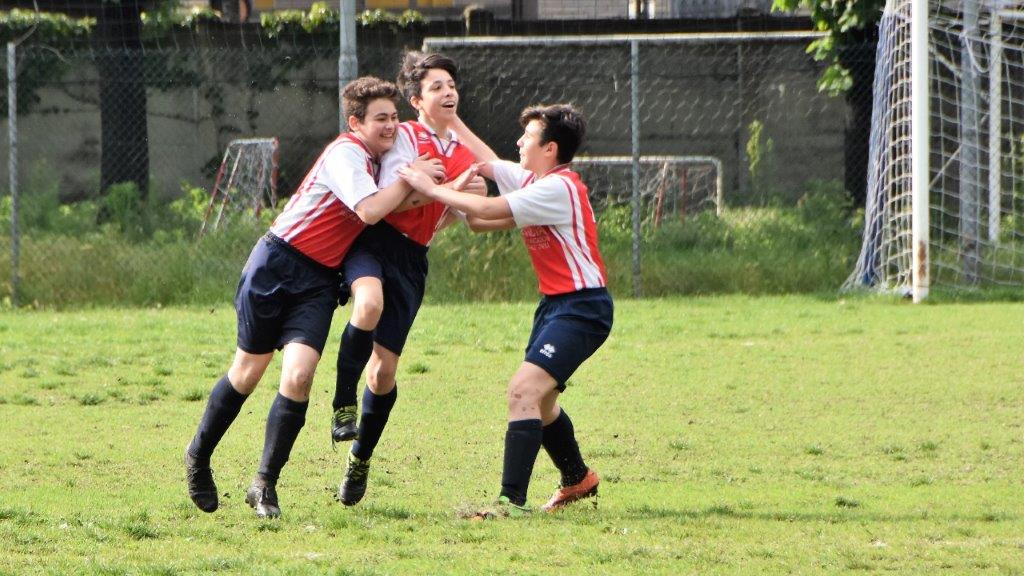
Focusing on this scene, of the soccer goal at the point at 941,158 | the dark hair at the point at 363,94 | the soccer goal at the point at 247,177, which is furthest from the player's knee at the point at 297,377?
the soccer goal at the point at 247,177

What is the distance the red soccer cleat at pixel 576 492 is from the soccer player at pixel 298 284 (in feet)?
3.63

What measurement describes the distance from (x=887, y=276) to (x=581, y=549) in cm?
940

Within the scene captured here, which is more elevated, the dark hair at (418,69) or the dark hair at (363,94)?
the dark hair at (418,69)

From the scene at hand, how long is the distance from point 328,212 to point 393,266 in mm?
395

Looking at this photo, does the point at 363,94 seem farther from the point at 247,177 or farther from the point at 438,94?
the point at 247,177

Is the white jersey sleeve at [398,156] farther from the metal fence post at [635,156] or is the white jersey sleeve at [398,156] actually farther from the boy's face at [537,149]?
the metal fence post at [635,156]

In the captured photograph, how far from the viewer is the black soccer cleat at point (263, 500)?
18.6ft

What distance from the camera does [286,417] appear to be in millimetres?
5793

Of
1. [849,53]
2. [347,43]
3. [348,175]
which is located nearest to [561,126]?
[348,175]

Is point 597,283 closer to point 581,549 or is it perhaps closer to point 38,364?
point 581,549

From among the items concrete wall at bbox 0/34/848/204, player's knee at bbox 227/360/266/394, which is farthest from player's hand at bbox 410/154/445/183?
concrete wall at bbox 0/34/848/204

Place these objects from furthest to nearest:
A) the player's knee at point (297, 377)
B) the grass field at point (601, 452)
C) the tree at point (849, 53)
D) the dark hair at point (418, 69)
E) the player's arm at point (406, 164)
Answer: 1. the tree at point (849, 53)
2. the dark hair at point (418, 69)
3. the player's arm at point (406, 164)
4. the player's knee at point (297, 377)
5. the grass field at point (601, 452)

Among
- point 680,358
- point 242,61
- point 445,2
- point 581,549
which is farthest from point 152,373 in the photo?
point 445,2

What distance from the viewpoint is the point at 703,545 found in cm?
521
